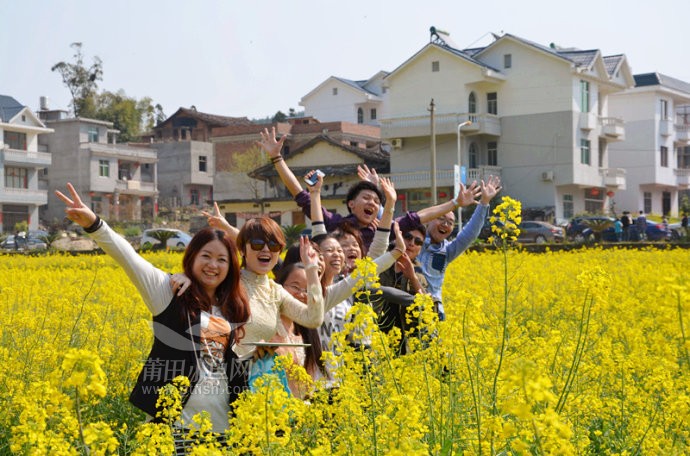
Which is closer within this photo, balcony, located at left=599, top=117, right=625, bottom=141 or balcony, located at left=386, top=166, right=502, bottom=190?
balcony, located at left=386, top=166, right=502, bottom=190

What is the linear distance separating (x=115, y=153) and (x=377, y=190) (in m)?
46.8

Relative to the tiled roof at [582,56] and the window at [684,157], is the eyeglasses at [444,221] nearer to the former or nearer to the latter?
the tiled roof at [582,56]

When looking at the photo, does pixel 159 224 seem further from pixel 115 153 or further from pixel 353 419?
pixel 353 419

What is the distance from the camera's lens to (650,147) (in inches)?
1848

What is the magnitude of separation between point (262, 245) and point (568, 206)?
1436 inches

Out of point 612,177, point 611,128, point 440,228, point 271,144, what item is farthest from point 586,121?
point 271,144

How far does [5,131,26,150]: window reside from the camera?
155 feet

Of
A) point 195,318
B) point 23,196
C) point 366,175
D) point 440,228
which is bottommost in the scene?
point 195,318

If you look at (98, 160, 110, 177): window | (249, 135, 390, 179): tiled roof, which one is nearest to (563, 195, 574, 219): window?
(249, 135, 390, 179): tiled roof

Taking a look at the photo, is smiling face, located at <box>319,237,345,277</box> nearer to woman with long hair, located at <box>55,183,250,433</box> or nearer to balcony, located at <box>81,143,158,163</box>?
woman with long hair, located at <box>55,183,250,433</box>

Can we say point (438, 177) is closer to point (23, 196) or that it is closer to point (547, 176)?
point (547, 176)

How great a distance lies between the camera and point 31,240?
34.0 meters

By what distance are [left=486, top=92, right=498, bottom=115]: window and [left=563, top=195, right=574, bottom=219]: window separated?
474cm

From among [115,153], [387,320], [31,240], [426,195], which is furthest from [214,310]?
[115,153]
